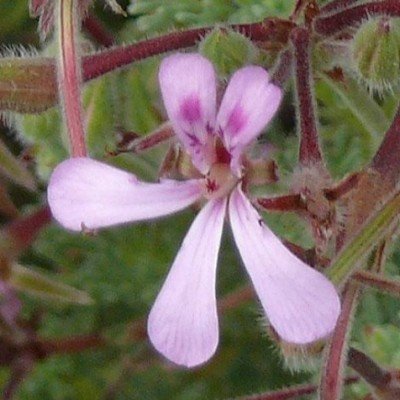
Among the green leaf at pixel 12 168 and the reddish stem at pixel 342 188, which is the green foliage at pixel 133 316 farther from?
the reddish stem at pixel 342 188

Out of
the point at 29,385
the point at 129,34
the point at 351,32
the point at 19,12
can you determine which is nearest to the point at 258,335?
the point at 29,385

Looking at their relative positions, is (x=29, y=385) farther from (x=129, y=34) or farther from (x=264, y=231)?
(x=264, y=231)

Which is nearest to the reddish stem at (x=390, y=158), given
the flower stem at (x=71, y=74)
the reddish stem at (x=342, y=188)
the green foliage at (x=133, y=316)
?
the reddish stem at (x=342, y=188)

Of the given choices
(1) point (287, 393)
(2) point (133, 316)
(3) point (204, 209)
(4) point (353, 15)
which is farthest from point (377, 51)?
(2) point (133, 316)

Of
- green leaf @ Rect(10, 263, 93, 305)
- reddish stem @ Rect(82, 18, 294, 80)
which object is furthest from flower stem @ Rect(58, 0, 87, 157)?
green leaf @ Rect(10, 263, 93, 305)

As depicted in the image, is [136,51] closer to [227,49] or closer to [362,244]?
[227,49]

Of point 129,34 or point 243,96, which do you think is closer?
point 243,96
